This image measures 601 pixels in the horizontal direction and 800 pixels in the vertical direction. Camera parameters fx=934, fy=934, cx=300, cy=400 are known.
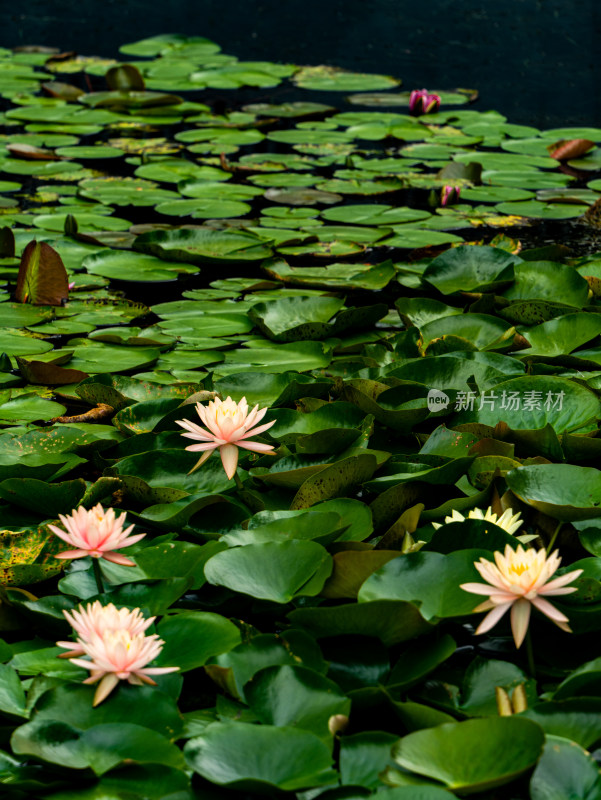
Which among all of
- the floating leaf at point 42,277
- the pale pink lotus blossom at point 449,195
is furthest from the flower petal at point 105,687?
the pale pink lotus blossom at point 449,195

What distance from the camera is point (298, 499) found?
1684mm

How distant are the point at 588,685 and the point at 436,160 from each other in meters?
3.99

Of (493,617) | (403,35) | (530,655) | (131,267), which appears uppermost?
(403,35)

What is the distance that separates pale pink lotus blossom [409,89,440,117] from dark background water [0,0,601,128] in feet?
1.74

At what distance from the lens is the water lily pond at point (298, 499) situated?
3.72ft

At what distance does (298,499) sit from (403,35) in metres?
6.63

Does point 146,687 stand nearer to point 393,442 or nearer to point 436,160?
point 393,442

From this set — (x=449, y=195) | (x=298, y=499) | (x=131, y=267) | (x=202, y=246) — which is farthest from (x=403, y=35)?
(x=298, y=499)

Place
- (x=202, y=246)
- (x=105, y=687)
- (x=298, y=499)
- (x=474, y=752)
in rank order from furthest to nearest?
1. (x=202, y=246)
2. (x=298, y=499)
3. (x=105, y=687)
4. (x=474, y=752)

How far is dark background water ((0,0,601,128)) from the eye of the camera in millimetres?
6473

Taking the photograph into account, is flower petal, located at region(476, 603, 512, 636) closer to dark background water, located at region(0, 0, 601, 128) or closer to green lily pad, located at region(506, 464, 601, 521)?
green lily pad, located at region(506, 464, 601, 521)
